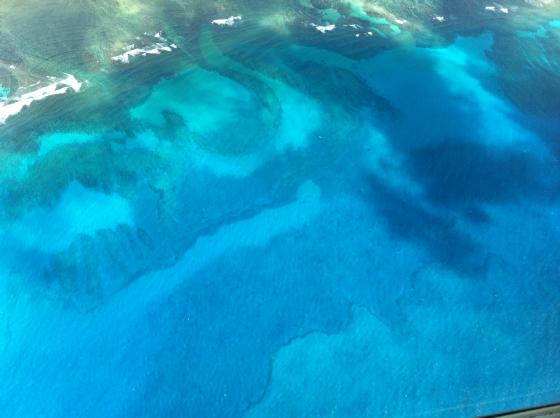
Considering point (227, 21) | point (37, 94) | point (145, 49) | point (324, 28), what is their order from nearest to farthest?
point (37, 94) → point (145, 49) → point (227, 21) → point (324, 28)

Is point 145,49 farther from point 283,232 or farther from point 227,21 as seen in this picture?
point 283,232

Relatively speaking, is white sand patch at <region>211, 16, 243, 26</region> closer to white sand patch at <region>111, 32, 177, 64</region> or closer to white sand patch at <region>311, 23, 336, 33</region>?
white sand patch at <region>111, 32, 177, 64</region>

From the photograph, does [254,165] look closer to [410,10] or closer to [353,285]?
[353,285]

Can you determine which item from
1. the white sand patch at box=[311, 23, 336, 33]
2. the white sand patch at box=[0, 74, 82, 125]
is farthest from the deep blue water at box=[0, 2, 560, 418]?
the white sand patch at box=[311, 23, 336, 33]

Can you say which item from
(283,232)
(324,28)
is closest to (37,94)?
(283,232)

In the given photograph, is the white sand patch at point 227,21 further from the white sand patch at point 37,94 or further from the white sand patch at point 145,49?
the white sand patch at point 37,94

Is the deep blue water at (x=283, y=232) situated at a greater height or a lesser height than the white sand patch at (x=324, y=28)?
lesser

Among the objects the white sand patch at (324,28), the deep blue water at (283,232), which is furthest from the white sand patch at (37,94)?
the white sand patch at (324,28)
